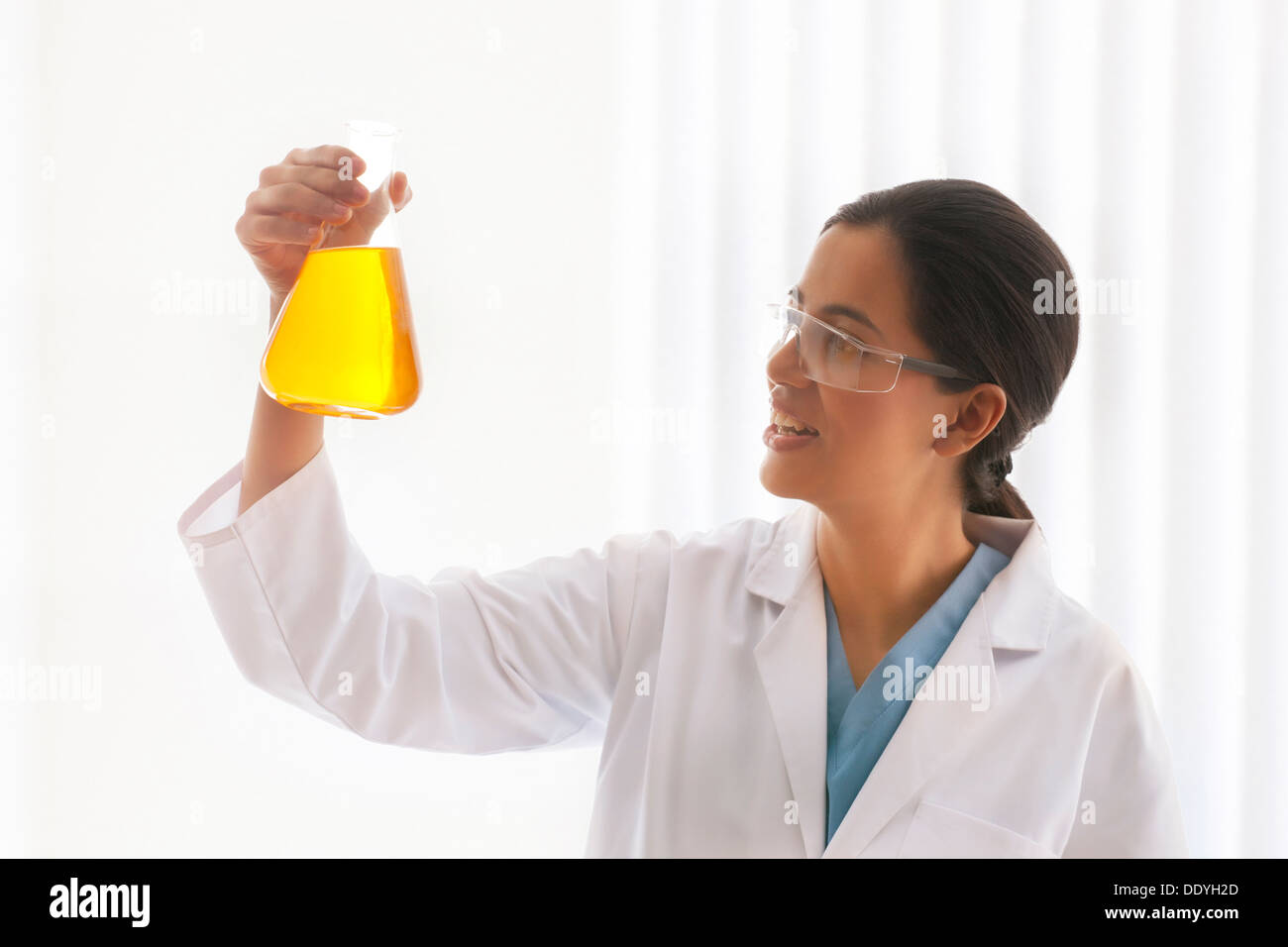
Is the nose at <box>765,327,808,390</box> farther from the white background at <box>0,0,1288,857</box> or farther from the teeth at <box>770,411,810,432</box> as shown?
the white background at <box>0,0,1288,857</box>

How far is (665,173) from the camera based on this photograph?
1.69 metres

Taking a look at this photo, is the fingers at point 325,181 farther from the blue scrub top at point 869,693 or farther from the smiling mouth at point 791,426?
the blue scrub top at point 869,693

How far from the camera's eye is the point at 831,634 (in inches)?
55.4

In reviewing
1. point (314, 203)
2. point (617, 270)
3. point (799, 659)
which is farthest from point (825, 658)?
point (314, 203)

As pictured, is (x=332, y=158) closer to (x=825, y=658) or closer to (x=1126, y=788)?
(x=825, y=658)

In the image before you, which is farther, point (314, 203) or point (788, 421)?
point (788, 421)

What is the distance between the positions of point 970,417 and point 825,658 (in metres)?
0.38

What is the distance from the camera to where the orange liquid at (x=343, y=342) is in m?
1.00

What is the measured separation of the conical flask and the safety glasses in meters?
0.52

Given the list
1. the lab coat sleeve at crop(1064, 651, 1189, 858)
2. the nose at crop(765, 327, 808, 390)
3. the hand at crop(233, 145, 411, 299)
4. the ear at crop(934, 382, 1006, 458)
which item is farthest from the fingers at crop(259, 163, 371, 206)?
the lab coat sleeve at crop(1064, 651, 1189, 858)

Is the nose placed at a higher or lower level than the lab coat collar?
higher

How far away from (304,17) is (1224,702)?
1.93 meters

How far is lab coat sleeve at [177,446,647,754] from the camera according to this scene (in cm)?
113
